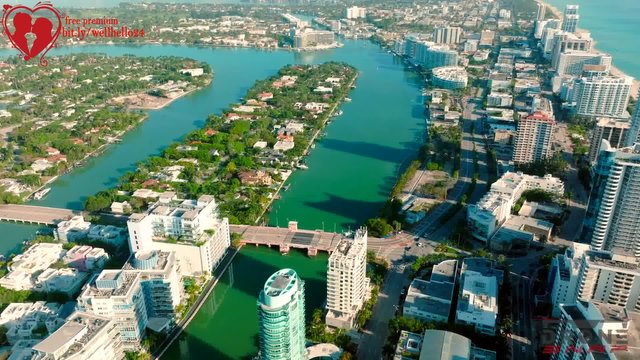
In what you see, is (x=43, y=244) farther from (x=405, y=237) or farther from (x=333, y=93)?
(x=333, y=93)

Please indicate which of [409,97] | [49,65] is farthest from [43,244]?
[49,65]

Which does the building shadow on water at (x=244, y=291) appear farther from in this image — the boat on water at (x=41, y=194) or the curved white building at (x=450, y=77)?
the curved white building at (x=450, y=77)

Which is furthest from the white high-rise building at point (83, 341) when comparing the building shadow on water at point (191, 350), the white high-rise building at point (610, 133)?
the white high-rise building at point (610, 133)

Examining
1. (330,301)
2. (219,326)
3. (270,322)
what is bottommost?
(219,326)

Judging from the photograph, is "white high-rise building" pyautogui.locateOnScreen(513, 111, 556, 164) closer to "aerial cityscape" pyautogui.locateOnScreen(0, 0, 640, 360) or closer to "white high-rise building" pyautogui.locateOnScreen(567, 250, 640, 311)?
"aerial cityscape" pyautogui.locateOnScreen(0, 0, 640, 360)

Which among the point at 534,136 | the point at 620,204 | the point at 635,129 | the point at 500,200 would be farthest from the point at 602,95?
the point at 620,204

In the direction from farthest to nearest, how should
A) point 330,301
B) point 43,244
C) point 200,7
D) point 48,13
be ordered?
point 200,7 → point 48,13 → point 43,244 → point 330,301

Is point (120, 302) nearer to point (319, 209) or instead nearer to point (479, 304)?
point (479, 304)
